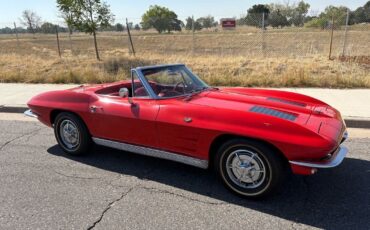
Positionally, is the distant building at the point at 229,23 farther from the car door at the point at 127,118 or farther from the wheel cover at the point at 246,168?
the wheel cover at the point at 246,168

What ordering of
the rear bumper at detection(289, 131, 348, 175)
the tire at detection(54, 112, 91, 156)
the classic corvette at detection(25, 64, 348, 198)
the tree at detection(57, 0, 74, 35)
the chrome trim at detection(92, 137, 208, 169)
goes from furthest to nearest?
the tree at detection(57, 0, 74, 35)
the tire at detection(54, 112, 91, 156)
the chrome trim at detection(92, 137, 208, 169)
the classic corvette at detection(25, 64, 348, 198)
the rear bumper at detection(289, 131, 348, 175)

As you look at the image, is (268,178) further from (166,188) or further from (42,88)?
(42,88)

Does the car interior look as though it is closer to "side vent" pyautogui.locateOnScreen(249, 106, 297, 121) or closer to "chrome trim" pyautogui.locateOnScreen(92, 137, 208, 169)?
"chrome trim" pyautogui.locateOnScreen(92, 137, 208, 169)

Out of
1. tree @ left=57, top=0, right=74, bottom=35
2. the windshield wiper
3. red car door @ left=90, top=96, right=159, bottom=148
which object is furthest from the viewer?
tree @ left=57, top=0, right=74, bottom=35

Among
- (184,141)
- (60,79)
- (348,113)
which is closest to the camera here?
(184,141)

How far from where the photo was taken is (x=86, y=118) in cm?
443

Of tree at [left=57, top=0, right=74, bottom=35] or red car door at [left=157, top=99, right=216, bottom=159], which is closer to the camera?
red car door at [left=157, top=99, right=216, bottom=159]

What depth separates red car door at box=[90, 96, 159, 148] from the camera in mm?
3891

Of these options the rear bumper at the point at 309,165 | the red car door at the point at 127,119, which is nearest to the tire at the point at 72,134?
the red car door at the point at 127,119

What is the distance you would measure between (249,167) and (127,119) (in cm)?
149

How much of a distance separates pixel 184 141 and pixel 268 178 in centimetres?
91

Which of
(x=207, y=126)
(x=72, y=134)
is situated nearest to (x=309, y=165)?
(x=207, y=126)

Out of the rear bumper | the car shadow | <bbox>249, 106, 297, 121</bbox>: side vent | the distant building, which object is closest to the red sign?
the distant building

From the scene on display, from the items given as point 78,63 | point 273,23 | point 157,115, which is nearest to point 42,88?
point 78,63
